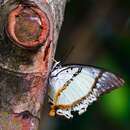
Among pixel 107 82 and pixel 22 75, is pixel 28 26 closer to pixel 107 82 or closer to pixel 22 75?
pixel 22 75

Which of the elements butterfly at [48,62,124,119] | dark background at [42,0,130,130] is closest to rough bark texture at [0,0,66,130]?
butterfly at [48,62,124,119]

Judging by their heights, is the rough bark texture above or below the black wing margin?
above

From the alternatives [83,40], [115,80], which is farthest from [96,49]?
[115,80]

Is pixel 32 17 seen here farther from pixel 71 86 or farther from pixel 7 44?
pixel 71 86

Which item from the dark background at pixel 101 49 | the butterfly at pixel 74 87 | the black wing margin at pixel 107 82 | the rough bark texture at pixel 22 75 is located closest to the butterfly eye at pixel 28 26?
the rough bark texture at pixel 22 75

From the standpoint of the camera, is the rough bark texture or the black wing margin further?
the black wing margin

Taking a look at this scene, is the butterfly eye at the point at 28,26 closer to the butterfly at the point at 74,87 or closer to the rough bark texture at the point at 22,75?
the rough bark texture at the point at 22,75

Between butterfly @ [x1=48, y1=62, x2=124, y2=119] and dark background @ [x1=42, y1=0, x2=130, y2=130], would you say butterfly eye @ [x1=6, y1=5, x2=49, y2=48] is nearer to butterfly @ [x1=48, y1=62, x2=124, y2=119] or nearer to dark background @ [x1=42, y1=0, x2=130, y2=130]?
butterfly @ [x1=48, y1=62, x2=124, y2=119]
